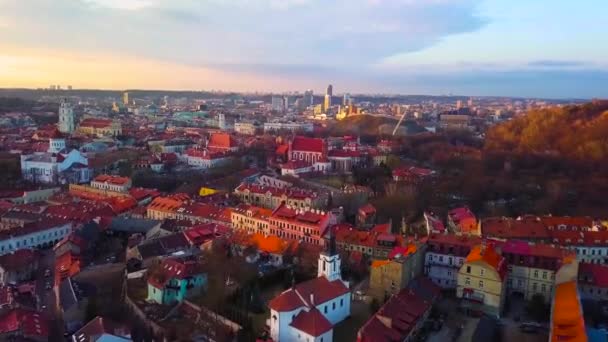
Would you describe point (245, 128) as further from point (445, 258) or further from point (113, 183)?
point (445, 258)

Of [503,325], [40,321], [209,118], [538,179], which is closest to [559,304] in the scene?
[503,325]

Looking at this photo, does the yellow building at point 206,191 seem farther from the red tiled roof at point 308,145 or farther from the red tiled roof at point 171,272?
the red tiled roof at point 171,272

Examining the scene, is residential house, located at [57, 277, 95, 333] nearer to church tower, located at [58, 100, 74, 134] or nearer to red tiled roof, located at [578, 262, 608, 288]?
red tiled roof, located at [578, 262, 608, 288]

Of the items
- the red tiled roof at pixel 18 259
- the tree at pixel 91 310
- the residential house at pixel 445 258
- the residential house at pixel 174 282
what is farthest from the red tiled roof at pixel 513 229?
the red tiled roof at pixel 18 259

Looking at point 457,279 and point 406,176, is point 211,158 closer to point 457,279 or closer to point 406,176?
point 406,176

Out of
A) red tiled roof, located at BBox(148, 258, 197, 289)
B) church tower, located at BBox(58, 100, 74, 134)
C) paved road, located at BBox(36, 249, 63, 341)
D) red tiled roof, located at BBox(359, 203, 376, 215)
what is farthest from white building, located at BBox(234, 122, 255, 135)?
red tiled roof, located at BBox(148, 258, 197, 289)

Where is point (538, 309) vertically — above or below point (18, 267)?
above

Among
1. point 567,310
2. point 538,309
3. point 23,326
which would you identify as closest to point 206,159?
point 23,326
